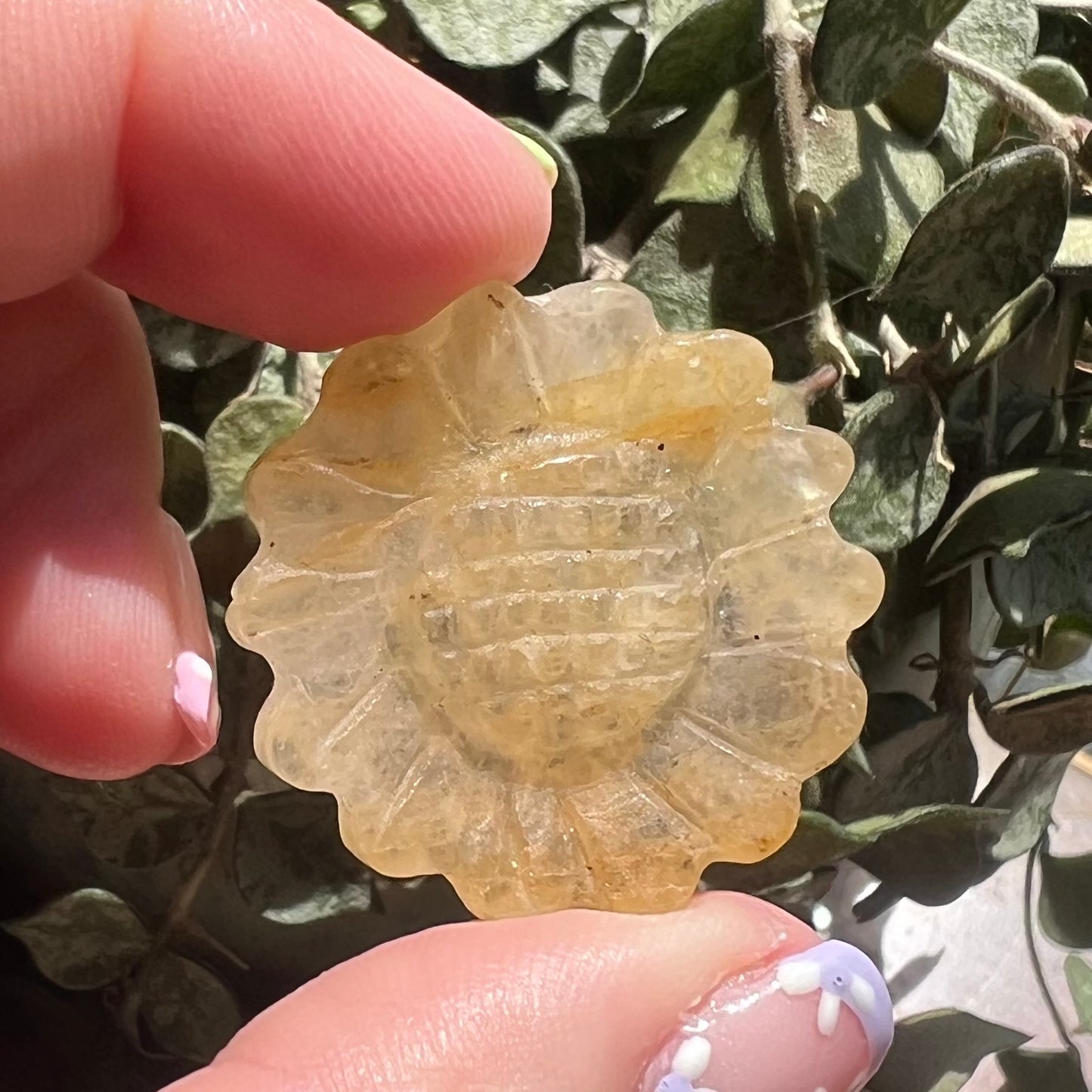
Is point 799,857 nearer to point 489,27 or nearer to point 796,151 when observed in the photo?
point 796,151

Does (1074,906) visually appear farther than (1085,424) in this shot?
Yes

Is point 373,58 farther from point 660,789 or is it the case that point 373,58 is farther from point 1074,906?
point 1074,906

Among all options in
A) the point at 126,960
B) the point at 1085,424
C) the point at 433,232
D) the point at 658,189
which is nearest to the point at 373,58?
the point at 433,232

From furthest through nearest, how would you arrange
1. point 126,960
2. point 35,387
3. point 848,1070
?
point 126,960, point 35,387, point 848,1070

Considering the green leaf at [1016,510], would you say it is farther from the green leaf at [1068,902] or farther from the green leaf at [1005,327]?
the green leaf at [1068,902]

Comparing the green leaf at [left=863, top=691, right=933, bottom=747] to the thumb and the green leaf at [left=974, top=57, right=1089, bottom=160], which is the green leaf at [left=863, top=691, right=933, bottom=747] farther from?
the green leaf at [left=974, top=57, right=1089, bottom=160]

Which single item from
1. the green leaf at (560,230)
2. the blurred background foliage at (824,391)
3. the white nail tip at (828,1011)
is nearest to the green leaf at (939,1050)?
the blurred background foliage at (824,391)

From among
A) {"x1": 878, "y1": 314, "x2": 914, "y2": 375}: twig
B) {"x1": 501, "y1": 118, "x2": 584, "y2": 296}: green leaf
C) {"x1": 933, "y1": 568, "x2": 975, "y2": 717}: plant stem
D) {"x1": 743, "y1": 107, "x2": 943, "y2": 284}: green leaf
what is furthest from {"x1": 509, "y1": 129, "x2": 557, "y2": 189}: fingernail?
{"x1": 933, "y1": 568, "x2": 975, "y2": 717}: plant stem
